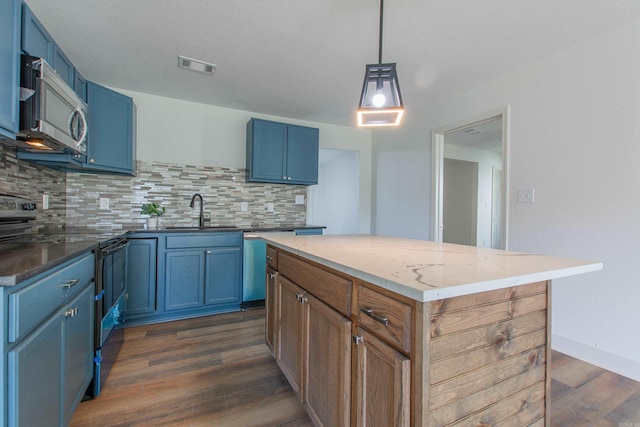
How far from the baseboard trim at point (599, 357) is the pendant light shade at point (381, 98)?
7.29ft

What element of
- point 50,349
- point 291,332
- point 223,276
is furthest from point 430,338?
point 223,276

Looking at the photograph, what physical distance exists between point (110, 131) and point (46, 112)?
3.73ft

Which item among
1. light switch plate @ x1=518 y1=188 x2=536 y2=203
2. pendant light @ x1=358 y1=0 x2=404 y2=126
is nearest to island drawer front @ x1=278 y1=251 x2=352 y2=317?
pendant light @ x1=358 y1=0 x2=404 y2=126

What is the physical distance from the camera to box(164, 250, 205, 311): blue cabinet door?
274 centimetres

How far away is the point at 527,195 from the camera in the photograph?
248cm

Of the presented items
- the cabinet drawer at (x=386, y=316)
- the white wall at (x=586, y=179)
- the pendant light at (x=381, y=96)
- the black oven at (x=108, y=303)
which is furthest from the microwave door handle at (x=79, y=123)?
the white wall at (x=586, y=179)

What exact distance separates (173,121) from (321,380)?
322cm

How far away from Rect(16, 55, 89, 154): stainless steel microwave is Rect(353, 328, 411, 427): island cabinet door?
201 cm

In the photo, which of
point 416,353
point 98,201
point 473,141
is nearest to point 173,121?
point 98,201

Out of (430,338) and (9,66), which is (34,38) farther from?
(430,338)

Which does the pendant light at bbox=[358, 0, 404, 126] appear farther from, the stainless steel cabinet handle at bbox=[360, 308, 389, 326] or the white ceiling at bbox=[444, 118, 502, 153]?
the white ceiling at bbox=[444, 118, 502, 153]

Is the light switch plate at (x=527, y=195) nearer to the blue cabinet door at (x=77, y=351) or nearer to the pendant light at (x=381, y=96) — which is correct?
the pendant light at (x=381, y=96)

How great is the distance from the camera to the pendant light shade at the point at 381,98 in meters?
1.63

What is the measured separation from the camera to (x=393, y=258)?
1.22 metres
